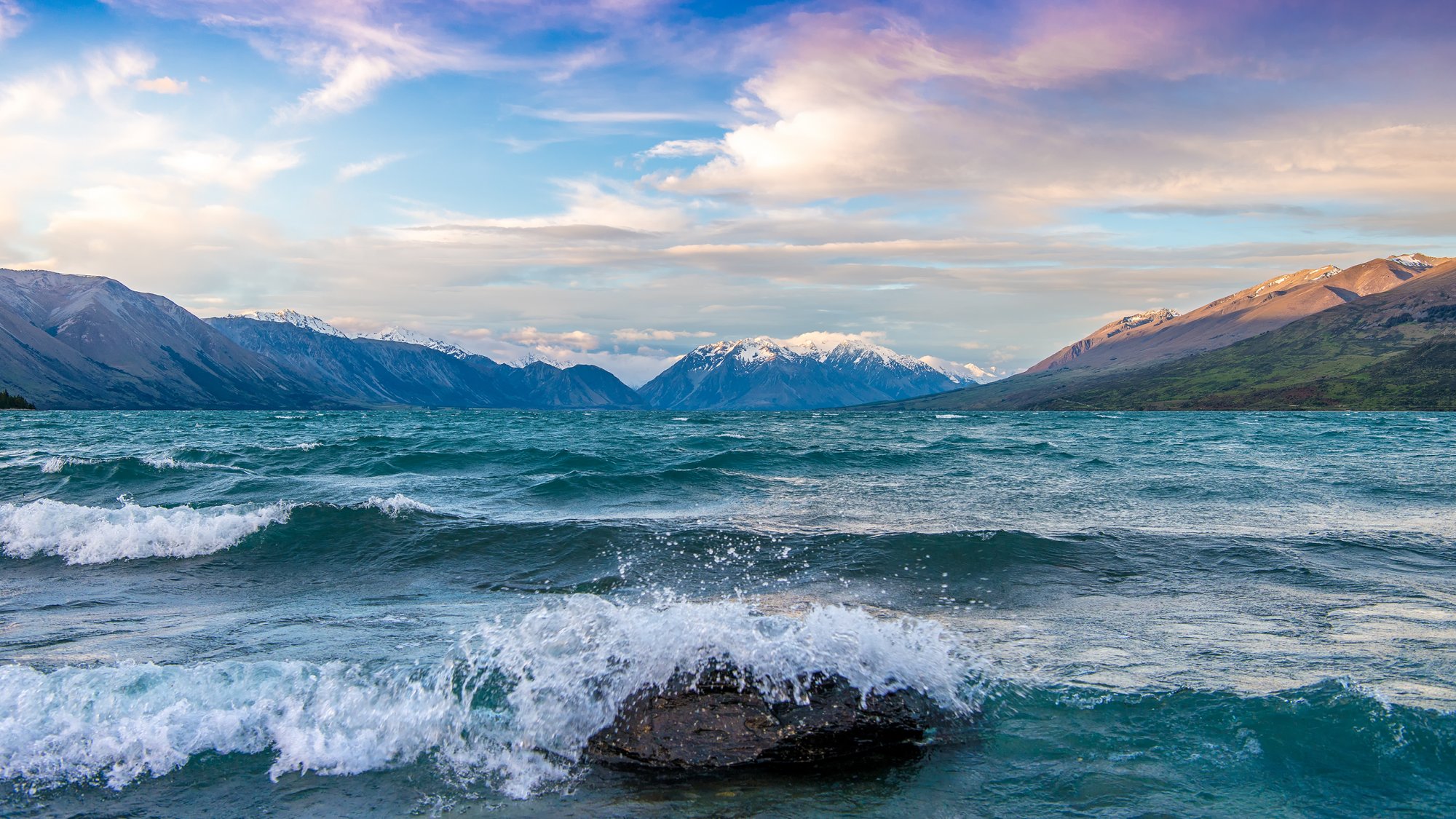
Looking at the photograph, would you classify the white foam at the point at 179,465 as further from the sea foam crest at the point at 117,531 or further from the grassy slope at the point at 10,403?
the grassy slope at the point at 10,403

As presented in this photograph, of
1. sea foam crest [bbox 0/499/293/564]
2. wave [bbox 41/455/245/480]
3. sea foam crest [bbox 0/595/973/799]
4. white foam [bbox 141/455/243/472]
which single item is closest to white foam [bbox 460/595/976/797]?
sea foam crest [bbox 0/595/973/799]

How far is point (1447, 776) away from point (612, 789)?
28.5ft

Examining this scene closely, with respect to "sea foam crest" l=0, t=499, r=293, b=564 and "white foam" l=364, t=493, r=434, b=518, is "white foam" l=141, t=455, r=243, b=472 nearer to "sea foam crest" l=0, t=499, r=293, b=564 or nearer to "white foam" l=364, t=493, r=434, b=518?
"sea foam crest" l=0, t=499, r=293, b=564

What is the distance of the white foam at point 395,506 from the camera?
24.7 metres

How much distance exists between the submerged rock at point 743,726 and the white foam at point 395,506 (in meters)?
17.7

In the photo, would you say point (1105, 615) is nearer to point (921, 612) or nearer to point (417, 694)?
point (921, 612)

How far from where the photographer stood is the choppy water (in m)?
8.29

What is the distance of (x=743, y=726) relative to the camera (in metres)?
8.88

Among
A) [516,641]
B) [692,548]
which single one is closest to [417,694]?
[516,641]

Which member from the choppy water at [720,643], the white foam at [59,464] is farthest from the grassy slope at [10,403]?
the choppy water at [720,643]

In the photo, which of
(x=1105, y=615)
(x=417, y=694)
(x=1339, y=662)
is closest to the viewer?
(x=417, y=694)

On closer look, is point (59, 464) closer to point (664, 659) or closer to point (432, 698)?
point (432, 698)

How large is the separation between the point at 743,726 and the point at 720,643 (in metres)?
1.30

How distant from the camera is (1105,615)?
14242mm
